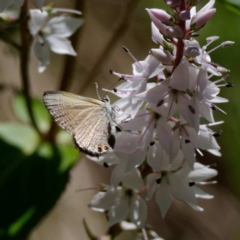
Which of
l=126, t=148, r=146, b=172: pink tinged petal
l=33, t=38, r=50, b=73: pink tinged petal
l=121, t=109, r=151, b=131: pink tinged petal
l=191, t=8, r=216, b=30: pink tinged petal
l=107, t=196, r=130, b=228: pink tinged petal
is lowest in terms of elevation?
l=107, t=196, r=130, b=228: pink tinged petal

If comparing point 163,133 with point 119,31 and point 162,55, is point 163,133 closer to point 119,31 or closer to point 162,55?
point 162,55

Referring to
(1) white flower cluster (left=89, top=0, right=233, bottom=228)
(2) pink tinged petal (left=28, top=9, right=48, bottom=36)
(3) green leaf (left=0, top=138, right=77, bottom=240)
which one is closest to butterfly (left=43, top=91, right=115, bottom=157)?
(1) white flower cluster (left=89, top=0, right=233, bottom=228)

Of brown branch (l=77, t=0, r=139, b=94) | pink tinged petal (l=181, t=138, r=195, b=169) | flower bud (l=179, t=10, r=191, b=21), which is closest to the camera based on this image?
flower bud (l=179, t=10, r=191, b=21)

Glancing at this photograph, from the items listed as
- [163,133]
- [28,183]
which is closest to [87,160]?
[28,183]

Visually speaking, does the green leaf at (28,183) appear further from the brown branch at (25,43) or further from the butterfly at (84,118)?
the butterfly at (84,118)

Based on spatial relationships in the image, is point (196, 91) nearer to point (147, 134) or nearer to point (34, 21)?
point (147, 134)

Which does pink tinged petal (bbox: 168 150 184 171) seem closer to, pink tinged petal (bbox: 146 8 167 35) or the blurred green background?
pink tinged petal (bbox: 146 8 167 35)
